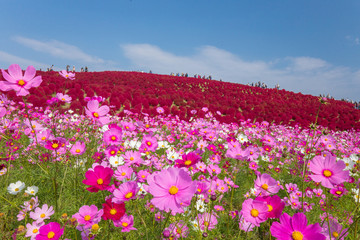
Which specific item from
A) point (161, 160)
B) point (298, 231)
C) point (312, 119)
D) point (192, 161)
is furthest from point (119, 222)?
point (312, 119)

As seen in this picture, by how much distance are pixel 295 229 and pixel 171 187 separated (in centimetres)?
48

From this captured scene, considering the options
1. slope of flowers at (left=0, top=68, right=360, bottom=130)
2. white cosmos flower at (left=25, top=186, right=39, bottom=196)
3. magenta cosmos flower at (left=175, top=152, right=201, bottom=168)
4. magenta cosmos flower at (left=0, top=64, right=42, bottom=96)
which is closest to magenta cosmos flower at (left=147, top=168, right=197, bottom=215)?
magenta cosmos flower at (left=175, top=152, right=201, bottom=168)

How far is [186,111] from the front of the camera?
25.4 ft

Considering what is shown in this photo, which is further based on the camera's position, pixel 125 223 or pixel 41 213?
pixel 41 213

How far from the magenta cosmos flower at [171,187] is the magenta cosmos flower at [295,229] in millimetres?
332

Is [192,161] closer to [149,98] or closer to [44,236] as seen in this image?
[44,236]

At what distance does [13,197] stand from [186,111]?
625 cm

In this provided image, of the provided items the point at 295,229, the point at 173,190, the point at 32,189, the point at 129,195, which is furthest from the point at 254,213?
the point at 32,189

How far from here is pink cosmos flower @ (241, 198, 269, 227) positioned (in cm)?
79

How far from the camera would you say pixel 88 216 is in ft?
3.03

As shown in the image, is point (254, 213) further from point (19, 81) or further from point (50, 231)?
point (19, 81)

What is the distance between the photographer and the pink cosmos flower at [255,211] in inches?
31.1

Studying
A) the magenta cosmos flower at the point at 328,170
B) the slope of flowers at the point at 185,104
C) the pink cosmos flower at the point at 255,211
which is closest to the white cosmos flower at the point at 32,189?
the pink cosmos flower at the point at 255,211

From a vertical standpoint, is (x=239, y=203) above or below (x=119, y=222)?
below
